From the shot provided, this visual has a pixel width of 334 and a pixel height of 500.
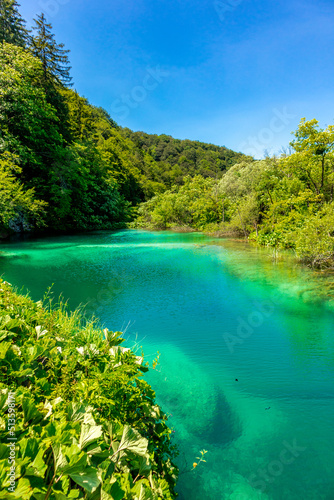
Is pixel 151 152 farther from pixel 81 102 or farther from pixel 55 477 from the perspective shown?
pixel 55 477

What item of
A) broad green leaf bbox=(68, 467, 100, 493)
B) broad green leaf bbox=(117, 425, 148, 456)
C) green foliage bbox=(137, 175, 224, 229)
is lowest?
broad green leaf bbox=(117, 425, 148, 456)

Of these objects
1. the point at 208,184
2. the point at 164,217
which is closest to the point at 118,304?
the point at 164,217

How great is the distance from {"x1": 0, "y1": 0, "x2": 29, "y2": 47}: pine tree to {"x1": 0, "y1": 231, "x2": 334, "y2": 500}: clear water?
1002 inches

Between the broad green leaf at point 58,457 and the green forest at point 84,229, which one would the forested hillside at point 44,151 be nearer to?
the green forest at point 84,229

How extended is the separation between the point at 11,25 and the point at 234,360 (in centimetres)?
3619

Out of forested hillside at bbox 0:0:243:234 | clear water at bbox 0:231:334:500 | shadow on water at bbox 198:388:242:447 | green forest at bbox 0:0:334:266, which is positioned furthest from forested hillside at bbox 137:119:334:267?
forested hillside at bbox 0:0:243:234

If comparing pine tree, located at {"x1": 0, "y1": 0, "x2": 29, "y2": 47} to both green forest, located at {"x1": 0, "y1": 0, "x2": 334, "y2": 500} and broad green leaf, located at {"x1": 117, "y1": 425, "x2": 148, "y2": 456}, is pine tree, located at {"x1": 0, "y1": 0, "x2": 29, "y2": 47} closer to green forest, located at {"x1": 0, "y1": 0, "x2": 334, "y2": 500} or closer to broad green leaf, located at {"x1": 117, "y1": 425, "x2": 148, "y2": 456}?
green forest, located at {"x1": 0, "y1": 0, "x2": 334, "y2": 500}

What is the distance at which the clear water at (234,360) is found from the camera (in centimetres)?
290

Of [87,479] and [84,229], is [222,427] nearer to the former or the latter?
[87,479]

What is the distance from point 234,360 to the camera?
16.7ft

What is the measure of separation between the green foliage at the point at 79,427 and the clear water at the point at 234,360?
55.0 inches

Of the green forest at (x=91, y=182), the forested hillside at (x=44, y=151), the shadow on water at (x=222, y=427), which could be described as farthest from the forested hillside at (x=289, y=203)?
the forested hillside at (x=44, y=151)

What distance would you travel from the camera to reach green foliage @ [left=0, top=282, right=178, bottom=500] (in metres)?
1.12

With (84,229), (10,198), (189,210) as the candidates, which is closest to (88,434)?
(10,198)
